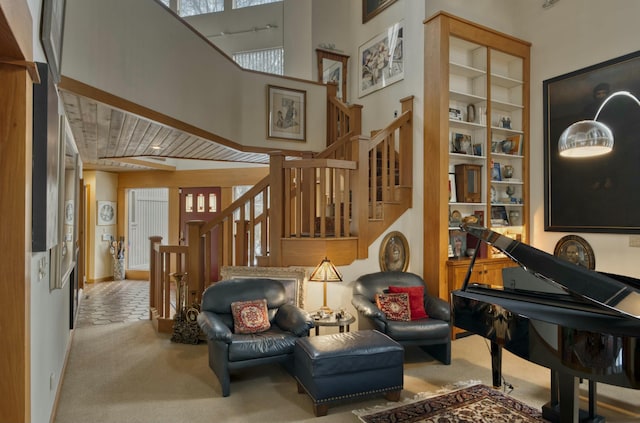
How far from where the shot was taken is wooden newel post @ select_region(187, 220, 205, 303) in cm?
471

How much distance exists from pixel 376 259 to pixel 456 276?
0.99 metres

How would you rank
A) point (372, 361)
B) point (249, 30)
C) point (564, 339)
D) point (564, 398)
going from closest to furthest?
point (564, 339), point (564, 398), point (372, 361), point (249, 30)

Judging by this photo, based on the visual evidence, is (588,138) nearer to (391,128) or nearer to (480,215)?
Answer: (391,128)

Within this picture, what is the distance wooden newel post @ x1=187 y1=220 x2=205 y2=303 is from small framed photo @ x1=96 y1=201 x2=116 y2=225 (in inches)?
189

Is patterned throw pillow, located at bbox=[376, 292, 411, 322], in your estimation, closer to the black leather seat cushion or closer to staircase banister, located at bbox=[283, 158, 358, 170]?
the black leather seat cushion

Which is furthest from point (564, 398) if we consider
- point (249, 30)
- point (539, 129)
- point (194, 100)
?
point (249, 30)

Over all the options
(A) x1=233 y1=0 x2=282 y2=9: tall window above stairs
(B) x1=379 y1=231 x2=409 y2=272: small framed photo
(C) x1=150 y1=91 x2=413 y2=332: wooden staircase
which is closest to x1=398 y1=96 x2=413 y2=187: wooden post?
(C) x1=150 y1=91 x2=413 y2=332: wooden staircase

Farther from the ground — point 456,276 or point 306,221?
point 306,221

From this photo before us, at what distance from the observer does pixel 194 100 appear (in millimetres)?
4555

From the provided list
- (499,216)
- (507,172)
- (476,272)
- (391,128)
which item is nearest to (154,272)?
(391,128)

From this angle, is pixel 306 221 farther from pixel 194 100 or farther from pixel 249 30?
pixel 249 30

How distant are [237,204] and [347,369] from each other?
243 centimetres

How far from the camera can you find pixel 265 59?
342 inches

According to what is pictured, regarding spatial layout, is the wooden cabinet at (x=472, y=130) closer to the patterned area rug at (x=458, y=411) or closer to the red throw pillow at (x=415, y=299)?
the red throw pillow at (x=415, y=299)
